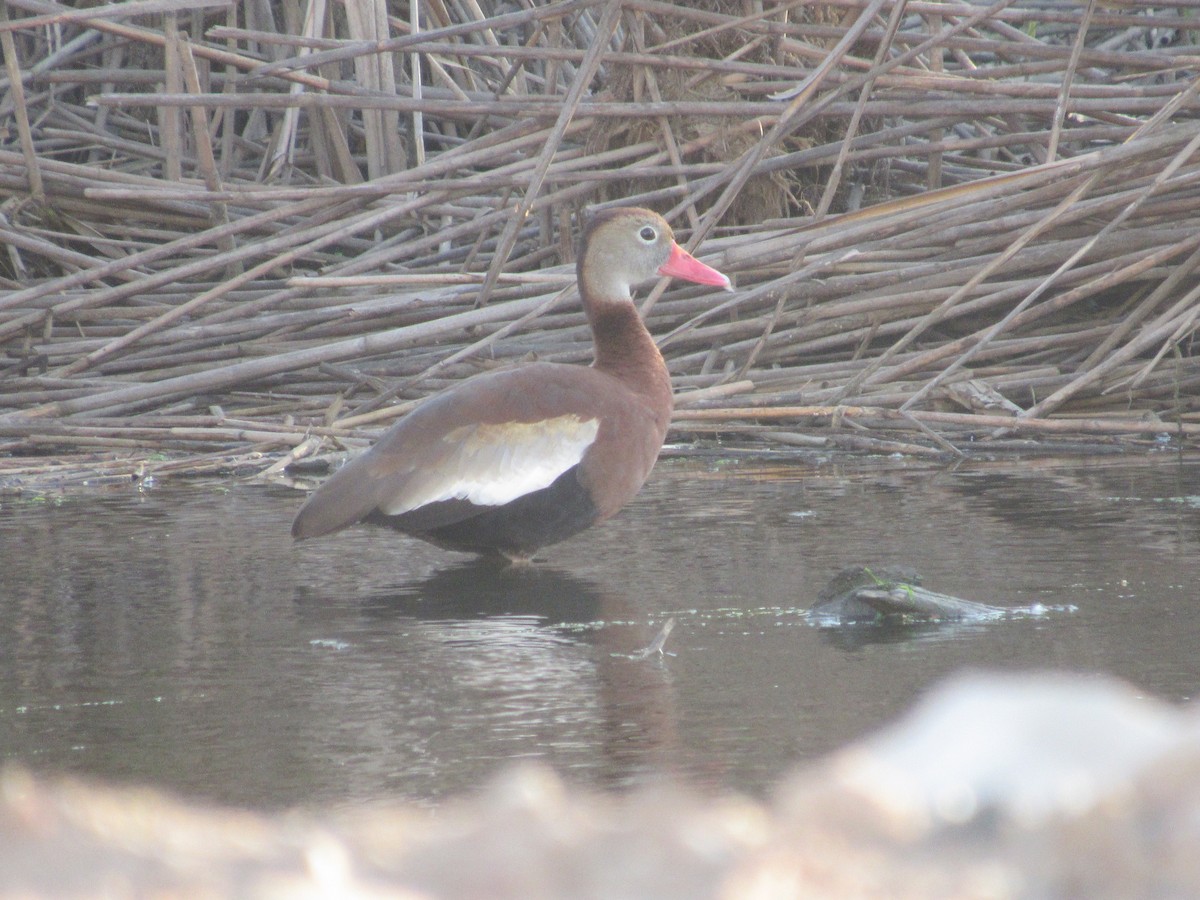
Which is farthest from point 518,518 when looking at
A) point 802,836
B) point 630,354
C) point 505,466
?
point 802,836

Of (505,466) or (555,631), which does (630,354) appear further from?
(555,631)

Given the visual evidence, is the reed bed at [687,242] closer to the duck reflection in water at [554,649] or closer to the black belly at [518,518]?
the black belly at [518,518]

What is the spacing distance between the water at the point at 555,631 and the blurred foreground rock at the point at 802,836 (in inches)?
69.3

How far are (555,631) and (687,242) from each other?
10.0 feet

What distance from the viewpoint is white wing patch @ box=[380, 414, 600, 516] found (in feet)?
14.5

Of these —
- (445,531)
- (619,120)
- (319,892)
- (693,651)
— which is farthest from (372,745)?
(619,120)

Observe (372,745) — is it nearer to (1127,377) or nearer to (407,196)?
(1127,377)

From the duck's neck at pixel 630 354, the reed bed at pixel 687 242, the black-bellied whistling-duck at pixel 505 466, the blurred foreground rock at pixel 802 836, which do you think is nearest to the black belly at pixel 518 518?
the black-bellied whistling-duck at pixel 505 466

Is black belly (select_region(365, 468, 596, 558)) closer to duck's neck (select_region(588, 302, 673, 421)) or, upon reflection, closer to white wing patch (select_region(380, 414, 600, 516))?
white wing patch (select_region(380, 414, 600, 516))

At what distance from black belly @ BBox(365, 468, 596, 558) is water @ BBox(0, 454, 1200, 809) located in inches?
4.7

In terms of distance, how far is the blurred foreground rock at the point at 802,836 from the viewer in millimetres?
688

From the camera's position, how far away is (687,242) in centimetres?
646

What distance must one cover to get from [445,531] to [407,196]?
11.0 feet

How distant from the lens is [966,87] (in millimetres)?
6559
